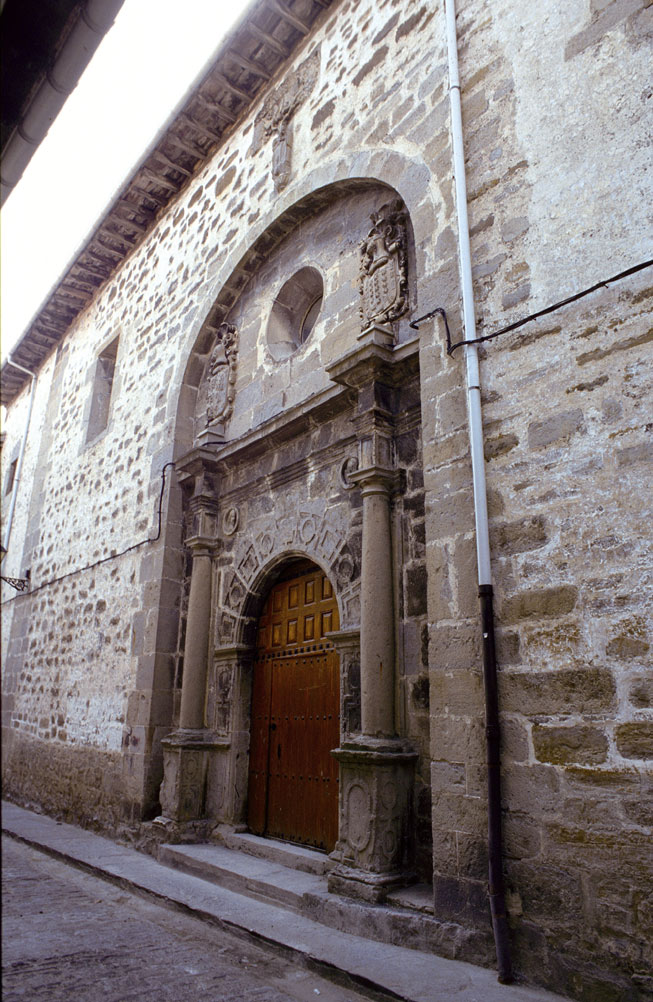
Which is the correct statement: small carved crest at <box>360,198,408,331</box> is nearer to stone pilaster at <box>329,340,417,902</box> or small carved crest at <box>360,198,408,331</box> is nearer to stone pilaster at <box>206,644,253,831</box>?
stone pilaster at <box>329,340,417,902</box>

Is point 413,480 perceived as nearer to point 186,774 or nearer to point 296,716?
point 296,716

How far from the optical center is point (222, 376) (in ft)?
21.5

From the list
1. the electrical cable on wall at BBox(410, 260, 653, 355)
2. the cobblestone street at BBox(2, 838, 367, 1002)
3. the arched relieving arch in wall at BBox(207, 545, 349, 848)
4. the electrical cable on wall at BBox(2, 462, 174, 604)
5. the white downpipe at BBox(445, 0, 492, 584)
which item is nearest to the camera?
the cobblestone street at BBox(2, 838, 367, 1002)

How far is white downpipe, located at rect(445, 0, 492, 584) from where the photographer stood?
11.0 feet

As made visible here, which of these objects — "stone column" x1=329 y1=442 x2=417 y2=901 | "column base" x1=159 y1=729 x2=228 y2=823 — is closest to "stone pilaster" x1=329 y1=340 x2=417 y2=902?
"stone column" x1=329 y1=442 x2=417 y2=901

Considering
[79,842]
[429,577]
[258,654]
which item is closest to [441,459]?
[429,577]

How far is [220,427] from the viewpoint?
21.0ft

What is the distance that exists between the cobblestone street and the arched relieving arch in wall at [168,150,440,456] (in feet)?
11.6

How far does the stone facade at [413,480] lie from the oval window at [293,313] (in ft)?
0.11

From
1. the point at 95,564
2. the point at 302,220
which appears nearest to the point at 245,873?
the point at 95,564

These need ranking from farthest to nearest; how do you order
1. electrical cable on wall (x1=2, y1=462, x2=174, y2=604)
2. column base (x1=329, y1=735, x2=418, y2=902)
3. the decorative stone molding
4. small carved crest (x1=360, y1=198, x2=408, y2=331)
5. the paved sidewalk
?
1. electrical cable on wall (x1=2, y1=462, x2=174, y2=604)
2. small carved crest (x1=360, y1=198, x2=408, y2=331)
3. the decorative stone molding
4. column base (x1=329, y1=735, x2=418, y2=902)
5. the paved sidewalk

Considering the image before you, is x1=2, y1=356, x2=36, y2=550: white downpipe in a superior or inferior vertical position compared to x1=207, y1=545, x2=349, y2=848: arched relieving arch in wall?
superior

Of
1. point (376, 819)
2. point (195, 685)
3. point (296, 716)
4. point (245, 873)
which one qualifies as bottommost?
point (245, 873)

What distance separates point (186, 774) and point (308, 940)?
235 centimetres
